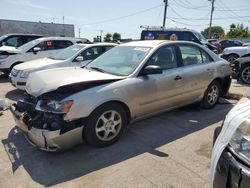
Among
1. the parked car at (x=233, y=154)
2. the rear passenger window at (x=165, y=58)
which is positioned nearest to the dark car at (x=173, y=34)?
the rear passenger window at (x=165, y=58)

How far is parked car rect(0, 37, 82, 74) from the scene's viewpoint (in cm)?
962

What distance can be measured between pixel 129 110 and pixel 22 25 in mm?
37679

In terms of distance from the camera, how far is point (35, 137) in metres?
3.43

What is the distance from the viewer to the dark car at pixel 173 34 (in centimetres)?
1453

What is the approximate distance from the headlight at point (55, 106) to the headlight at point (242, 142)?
2.06 meters

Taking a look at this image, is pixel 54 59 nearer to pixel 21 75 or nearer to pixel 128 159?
pixel 21 75

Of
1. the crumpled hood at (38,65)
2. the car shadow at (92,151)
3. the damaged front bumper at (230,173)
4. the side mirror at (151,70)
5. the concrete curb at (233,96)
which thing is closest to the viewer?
the damaged front bumper at (230,173)

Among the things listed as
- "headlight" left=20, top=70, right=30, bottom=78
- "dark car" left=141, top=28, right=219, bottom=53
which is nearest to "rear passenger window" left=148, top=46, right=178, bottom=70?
"headlight" left=20, top=70, right=30, bottom=78

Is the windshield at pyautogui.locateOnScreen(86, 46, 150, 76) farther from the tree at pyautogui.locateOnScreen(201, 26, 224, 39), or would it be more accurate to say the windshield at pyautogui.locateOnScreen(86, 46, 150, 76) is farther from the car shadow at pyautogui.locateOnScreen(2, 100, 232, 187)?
the tree at pyautogui.locateOnScreen(201, 26, 224, 39)

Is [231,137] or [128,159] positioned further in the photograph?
[128,159]

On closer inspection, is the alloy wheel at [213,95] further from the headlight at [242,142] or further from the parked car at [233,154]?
the headlight at [242,142]

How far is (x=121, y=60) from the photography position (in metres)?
4.57

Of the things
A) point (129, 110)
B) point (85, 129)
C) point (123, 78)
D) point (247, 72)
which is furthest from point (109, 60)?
point (247, 72)

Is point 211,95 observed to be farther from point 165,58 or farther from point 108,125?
point 108,125
